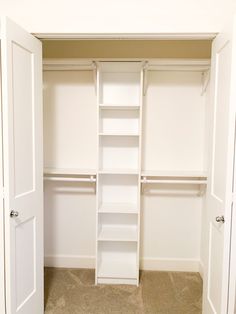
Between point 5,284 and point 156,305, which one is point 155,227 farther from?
point 5,284

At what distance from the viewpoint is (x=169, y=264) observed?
9.68ft

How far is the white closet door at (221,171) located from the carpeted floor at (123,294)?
457 millimetres

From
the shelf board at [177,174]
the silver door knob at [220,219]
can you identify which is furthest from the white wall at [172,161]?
the silver door knob at [220,219]

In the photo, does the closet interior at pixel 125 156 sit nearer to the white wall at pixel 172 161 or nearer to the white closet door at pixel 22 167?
the white wall at pixel 172 161

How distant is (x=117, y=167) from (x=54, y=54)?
137 cm

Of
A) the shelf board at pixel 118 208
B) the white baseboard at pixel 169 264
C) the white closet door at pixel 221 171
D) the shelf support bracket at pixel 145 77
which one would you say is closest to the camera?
the white closet door at pixel 221 171

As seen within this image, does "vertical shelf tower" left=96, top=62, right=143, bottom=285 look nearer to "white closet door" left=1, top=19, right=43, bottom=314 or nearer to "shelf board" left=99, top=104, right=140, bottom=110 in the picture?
"shelf board" left=99, top=104, right=140, bottom=110

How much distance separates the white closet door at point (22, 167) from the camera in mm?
1572

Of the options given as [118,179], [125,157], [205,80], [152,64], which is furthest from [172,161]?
[152,64]

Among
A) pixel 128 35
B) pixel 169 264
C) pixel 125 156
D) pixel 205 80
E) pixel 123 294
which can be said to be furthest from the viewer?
pixel 169 264

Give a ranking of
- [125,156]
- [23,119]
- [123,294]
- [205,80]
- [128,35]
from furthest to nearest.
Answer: [125,156] < [205,80] < [123,294] < [128,35] < [23,119]

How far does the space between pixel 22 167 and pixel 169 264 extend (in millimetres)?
2019

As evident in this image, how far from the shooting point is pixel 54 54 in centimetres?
285
